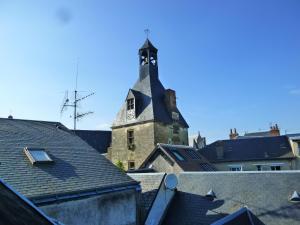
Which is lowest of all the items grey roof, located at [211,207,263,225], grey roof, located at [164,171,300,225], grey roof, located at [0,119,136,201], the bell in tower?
grey roof, located at [211,207,263,225]

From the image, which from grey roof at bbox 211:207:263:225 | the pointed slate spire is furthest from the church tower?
the pointed slate spire

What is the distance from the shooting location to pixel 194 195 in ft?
49.8

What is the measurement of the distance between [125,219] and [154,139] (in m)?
16.2

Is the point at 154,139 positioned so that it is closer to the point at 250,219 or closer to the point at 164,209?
the point at 164,209

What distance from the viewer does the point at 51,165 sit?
1112 centimetres

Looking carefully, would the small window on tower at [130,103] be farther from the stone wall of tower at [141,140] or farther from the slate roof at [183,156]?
the slate roof at [183,156]

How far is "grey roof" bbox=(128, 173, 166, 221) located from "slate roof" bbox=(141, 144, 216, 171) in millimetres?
5238

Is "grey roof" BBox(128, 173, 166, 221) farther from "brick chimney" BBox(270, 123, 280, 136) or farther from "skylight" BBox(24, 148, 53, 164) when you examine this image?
"brick chimney" BBox(270, 123, 280, 136)

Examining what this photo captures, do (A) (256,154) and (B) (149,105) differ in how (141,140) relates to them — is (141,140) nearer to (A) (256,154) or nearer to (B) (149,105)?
(B) (149,105)

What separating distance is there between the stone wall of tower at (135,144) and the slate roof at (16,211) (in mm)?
21585

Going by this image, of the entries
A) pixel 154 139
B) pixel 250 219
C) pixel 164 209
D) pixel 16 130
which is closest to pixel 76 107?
pixel 154 139

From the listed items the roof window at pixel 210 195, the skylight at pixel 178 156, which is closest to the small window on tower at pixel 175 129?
the skylight at pixel 178 156

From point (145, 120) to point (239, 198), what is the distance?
52.1 ft

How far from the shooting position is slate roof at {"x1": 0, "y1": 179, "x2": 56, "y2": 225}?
16.9ft
